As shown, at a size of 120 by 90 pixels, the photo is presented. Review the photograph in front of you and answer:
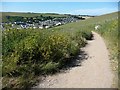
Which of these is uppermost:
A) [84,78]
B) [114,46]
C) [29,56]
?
[29,56]

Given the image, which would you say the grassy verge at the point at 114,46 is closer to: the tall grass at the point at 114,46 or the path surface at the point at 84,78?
the tall grass at the point at 114,46

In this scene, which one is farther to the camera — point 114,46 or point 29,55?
point 114,46

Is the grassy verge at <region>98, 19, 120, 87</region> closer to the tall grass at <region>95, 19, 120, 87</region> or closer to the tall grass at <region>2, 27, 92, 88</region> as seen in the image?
the tall grass at <region>95, 19, 120, 87</region>

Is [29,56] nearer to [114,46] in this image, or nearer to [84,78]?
[84,78]

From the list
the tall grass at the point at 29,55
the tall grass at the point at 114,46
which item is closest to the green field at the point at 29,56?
the tall grass at the point at 29,55

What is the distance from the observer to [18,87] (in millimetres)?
8828

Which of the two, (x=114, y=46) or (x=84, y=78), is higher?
(x=114, y=46)

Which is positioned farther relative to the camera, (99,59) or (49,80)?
(99,59)

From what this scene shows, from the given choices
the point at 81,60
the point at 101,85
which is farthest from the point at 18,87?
the point at 81,60

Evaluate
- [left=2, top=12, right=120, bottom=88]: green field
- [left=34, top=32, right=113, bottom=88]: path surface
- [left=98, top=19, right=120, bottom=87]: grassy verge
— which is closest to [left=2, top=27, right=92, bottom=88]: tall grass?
[left=2, top=12, right=120, bottom=88]: green field

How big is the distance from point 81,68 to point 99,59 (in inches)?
101

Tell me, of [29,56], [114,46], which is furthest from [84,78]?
[114,46]

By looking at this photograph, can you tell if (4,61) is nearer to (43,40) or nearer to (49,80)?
(49,80)

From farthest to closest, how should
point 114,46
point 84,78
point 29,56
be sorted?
point 114,46
point 29,56
point 84,78
